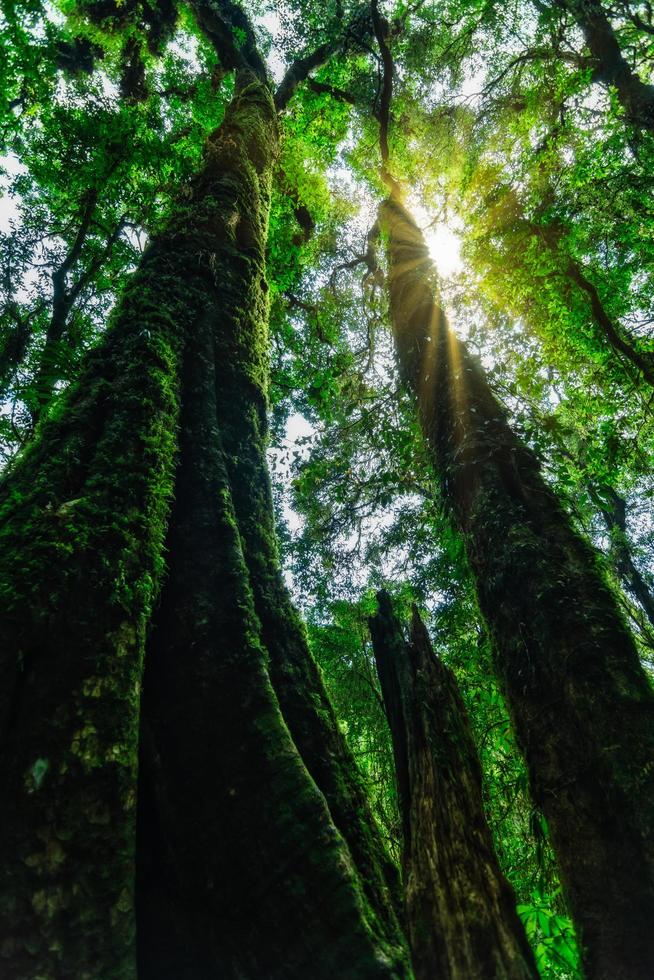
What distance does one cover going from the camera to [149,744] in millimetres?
1812

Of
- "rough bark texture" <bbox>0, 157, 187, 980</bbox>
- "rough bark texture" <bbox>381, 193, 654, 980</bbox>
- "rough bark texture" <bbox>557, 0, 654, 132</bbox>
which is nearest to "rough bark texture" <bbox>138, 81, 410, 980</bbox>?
"rough bark texture" <bbox>0, 157, 187, 980</bbox>

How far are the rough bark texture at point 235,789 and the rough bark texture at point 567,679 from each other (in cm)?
100

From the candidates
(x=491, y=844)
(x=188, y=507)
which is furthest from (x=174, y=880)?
(x=188, y=507)

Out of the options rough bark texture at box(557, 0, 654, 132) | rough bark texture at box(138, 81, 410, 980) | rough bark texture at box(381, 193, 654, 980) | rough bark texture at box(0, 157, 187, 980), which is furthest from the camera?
rough bark texture at box(557, 0, 654, 132)

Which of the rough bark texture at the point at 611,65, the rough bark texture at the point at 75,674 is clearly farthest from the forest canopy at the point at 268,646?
the rough bark texture at the point at 611,65

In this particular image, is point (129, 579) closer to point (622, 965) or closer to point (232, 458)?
point (232, 458)

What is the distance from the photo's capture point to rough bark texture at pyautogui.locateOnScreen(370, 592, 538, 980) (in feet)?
5.25

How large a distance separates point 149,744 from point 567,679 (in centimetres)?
202

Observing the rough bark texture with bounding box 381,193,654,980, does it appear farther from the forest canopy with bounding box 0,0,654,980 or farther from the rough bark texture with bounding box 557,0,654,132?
the rough bark texture with bounding box 557,0,654,132

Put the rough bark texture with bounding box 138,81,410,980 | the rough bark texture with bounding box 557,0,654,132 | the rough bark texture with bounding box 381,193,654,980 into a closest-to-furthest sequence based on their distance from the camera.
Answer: the rough bark texture with bounding box 138,81,410,980 < the rough bark texture with bounding box 381,193,654,980 < the rough bark texture with bounding box 557,0,654,132

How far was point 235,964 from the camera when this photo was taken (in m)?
1.53

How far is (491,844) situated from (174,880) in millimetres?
1168

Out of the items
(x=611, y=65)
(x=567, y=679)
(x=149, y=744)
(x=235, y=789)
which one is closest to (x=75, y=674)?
(x=149, y=744)

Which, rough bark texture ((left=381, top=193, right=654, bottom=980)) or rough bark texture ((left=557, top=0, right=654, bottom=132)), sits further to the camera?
rough bark texture ((left=557, top=0, right=654, bottom=132))
